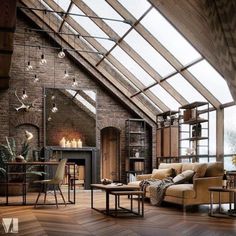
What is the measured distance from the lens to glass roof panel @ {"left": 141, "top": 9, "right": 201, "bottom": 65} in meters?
8.29

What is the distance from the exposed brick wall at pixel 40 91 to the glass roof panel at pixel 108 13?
8.48ft

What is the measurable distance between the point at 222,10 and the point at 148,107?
32.6 feet

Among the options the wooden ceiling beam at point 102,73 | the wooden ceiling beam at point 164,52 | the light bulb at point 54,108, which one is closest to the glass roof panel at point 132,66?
the wooden ceiling beam at point 102,73

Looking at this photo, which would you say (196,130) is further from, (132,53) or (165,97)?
(132,53)

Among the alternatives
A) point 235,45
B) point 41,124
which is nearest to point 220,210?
point 235,45

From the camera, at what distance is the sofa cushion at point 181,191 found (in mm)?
6875

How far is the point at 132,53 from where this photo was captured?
10.0 metres

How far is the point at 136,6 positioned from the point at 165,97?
11.0ft

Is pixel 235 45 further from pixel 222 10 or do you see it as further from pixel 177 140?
pixel 177 140

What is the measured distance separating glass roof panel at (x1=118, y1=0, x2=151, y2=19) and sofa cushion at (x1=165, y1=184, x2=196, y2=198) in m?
3.57

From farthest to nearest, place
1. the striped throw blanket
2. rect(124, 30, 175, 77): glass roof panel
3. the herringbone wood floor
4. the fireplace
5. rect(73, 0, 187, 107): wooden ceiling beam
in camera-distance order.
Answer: the fireplace → rect(73, 0, 187, 107): wooden ceiling beam → rect(124, 30, 175, 77): glass roof panel → the striped throw blanket → the herringbone wood floor

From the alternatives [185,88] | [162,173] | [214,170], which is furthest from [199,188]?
[185,88]

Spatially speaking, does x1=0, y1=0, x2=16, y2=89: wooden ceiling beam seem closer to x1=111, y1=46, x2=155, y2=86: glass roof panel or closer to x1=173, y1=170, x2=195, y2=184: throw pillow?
x1=111, y1=46, x2=155, y2=86: glass roof panel

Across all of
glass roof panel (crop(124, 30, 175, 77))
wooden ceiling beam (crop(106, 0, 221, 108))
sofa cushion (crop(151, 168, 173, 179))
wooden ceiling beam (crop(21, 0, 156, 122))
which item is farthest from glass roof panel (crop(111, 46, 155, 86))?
sofa cushion (crop(151, 168, 173, 179))
